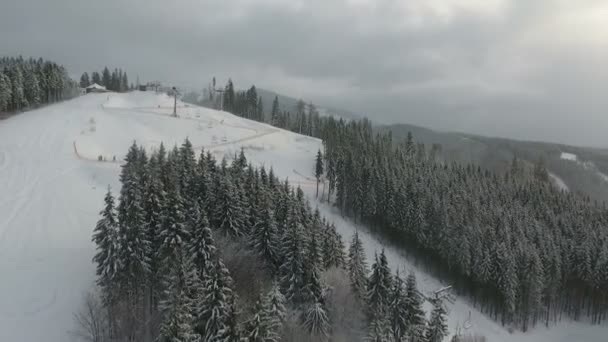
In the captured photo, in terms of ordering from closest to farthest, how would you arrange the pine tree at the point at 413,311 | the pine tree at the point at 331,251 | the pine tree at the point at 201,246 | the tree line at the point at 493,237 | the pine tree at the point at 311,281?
1. the pine tree at the point at 201,246
2. the pine tree at the point at 413,311
3. the pine tree at the point at 311,281
4. the pine tree at the point at 331,251
5. the tree line at the point at 493,237

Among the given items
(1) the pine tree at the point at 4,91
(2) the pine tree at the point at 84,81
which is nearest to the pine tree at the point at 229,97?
(2) the pine tree at the point at 84,81

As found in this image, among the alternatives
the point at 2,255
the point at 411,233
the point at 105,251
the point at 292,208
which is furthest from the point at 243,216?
the point at 411,233

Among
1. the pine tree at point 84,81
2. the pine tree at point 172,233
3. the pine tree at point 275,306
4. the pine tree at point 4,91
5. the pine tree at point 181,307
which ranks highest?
the pine tree at point 84,81

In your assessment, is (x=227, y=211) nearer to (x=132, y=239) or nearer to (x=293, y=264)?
(x=293, y=264)

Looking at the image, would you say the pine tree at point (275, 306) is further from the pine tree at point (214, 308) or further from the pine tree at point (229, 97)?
the pine tree at point (229, 97)

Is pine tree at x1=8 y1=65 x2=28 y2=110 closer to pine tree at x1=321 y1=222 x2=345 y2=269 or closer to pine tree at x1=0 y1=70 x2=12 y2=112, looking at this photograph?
pine tree at x1=0 y1=70 x2=12 y2=112

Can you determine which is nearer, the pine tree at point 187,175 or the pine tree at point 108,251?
the pine tree at point 108,251

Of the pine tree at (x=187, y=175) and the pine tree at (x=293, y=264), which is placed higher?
the pine tree at (x=187, y=175)

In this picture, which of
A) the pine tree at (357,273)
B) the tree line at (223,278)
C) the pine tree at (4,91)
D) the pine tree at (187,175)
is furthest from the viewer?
the pine tree at (4,91)
